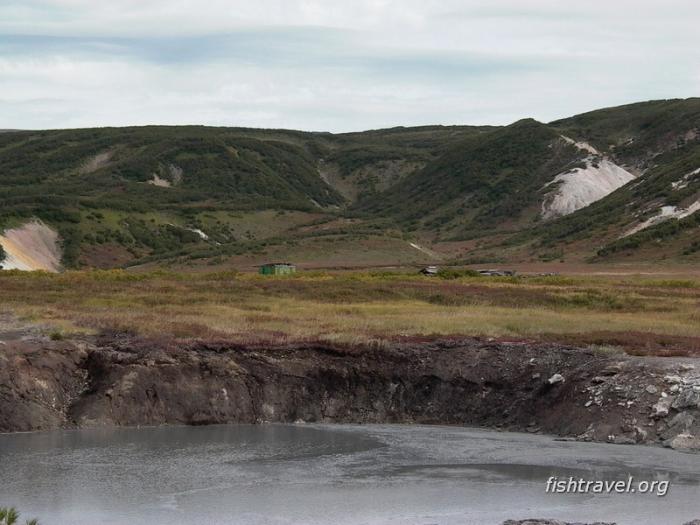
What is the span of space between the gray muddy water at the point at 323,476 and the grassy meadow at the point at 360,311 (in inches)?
207

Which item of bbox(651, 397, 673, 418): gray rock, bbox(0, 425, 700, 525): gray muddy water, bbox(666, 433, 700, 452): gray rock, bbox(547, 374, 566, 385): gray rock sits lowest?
bbox(0, 425, 700, 525): gray muddy water

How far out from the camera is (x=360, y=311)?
44.2 meters

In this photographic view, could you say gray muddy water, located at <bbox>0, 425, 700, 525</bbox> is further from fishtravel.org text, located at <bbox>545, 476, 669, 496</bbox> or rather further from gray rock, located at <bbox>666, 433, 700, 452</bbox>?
gray rock, located at <bbox>666, 433, 700, 452</bbox>

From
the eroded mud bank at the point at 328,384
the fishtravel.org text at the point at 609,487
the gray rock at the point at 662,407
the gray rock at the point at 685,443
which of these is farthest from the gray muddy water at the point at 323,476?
the gray rock at the point at 662,407

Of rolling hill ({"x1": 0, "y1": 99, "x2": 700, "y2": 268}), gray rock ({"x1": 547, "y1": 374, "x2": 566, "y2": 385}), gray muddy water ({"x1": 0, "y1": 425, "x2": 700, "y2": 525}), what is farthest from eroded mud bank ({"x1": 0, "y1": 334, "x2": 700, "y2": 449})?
rolling hill ({"x1": 0, "y1": 99, "x2": 700, "y2": 268})

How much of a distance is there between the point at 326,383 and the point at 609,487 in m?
12.0

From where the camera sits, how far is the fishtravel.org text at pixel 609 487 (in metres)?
24.4

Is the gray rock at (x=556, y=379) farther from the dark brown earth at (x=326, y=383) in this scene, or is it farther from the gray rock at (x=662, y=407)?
the gray rock at (x=662, y=407)

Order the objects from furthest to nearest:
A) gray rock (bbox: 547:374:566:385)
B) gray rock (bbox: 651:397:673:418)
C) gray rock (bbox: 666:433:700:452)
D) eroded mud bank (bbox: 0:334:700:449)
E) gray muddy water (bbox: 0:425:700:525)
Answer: gray rock (bbox: 547:374:566:385) → eroded mud bank (bbox: 0:334:700:449) → gray rock (bbox: 651:397:673:418) → gray rock (bbox: 666:433:700:452) → gray muddy water (bbox: 0:425:700:525)

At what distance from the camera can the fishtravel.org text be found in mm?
Result: 24359

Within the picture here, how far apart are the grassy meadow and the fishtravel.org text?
983cm

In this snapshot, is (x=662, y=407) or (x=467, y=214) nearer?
(x=662, y=407)

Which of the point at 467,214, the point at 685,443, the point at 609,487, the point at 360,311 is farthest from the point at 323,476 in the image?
the point at 467,214

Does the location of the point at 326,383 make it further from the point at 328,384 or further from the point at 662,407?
the point at 662,407
